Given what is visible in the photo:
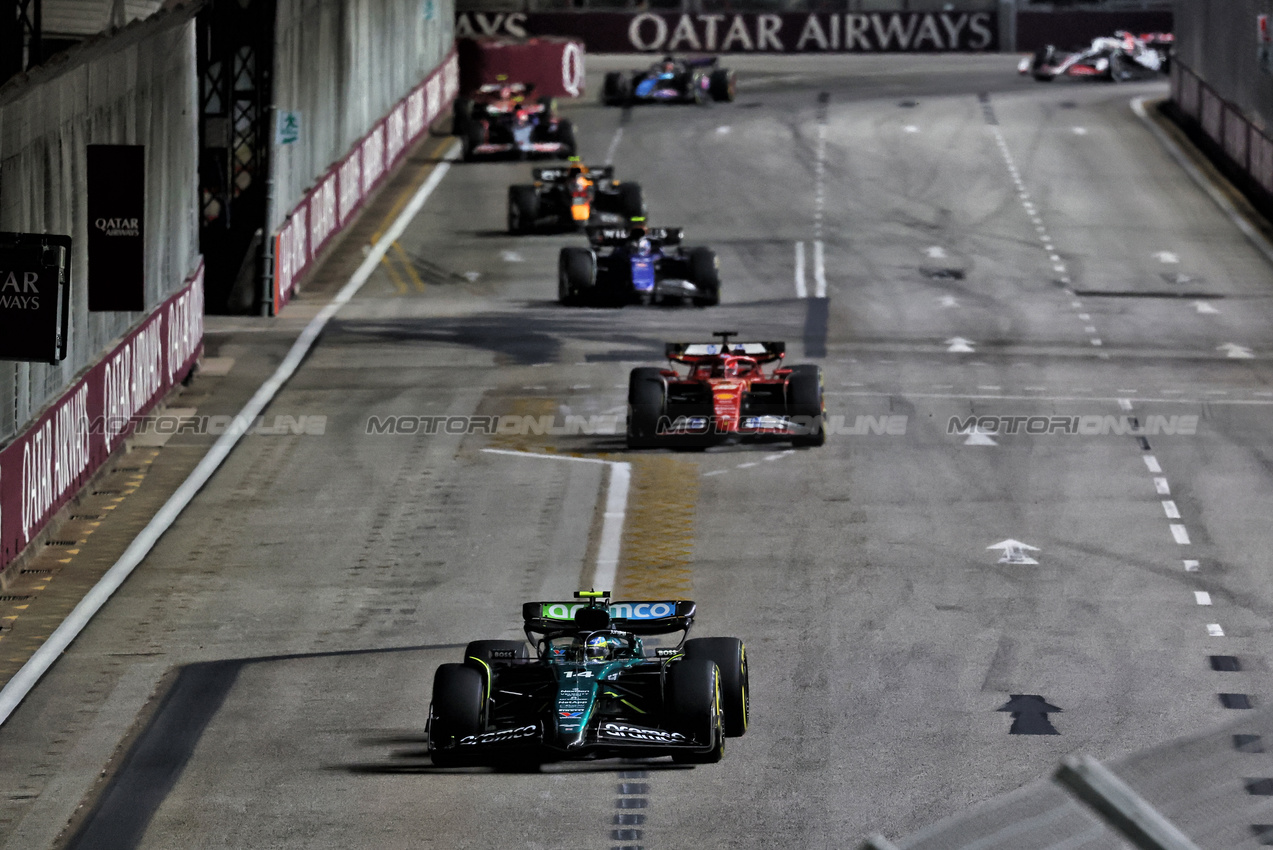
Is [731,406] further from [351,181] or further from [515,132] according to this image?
[515,132]

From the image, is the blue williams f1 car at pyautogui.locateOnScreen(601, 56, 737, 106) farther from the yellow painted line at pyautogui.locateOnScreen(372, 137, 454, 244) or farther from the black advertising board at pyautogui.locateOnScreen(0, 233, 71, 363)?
the black advertising board at pyautogui.locateOnScreen(0, 233, 71, 363)

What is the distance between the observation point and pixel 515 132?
5219 centimetres

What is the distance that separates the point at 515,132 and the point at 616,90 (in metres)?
9.36

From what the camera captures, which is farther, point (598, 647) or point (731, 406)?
point (731, 406)

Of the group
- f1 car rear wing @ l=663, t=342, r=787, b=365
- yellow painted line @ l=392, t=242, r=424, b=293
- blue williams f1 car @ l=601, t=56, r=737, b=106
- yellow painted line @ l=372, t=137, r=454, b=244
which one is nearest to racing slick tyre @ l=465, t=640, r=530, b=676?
f1 car rear wing @ l=663, t=342, r=787, b=365

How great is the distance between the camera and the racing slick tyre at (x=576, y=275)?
35.4 m

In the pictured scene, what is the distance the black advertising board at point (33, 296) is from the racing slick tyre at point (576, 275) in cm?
1760

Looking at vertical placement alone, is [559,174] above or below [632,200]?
above

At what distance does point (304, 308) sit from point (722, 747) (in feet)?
74.3

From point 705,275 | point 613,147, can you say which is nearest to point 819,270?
point 705,275

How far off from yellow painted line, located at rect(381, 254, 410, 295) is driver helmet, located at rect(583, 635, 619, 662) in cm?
2318

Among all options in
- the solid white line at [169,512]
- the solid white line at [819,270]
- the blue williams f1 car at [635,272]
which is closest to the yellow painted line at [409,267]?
the solid white line at [169,512]

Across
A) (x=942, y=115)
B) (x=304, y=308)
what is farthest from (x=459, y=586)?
(x=942, y=115)

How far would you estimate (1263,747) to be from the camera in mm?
6500
